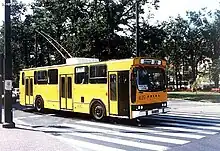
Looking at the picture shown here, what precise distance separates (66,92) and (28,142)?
843cm

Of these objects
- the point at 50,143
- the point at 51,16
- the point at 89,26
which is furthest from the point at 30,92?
the point at 51,16

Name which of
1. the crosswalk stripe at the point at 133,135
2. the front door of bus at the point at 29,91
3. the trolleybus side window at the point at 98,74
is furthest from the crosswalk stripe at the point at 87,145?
the front door of bus at the point at 29,91

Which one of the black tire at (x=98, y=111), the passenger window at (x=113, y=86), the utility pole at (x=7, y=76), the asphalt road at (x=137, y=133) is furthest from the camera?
the black tire at (x=98, y=111)

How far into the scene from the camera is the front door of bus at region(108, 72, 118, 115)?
1567 cm

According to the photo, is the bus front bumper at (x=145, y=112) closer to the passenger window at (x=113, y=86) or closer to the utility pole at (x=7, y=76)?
the passenger window at (x=113, y=86)

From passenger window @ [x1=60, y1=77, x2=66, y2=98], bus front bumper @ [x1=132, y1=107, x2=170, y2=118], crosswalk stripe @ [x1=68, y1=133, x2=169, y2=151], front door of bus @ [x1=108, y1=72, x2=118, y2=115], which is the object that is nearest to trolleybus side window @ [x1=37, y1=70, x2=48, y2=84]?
passenger window @ [x1=60, y1=77, x2=66, y2=98]

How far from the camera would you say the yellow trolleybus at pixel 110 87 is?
1495cm

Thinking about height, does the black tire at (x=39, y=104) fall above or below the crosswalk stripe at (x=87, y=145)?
above

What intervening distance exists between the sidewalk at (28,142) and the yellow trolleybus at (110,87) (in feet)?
13.0

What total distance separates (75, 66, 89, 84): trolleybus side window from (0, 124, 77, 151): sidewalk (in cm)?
508

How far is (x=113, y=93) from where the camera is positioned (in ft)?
52.0

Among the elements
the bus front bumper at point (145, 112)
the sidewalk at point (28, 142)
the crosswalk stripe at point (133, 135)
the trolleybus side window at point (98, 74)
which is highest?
the trolleybus side window at point (98, 74)

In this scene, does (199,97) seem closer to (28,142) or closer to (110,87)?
(110,87)

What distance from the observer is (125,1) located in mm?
38438
